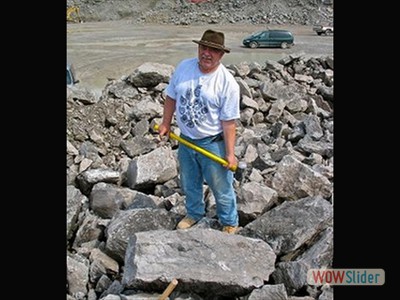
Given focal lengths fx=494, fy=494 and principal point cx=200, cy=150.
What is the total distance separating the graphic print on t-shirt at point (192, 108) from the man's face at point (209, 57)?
6.7 inches

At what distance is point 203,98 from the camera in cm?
392

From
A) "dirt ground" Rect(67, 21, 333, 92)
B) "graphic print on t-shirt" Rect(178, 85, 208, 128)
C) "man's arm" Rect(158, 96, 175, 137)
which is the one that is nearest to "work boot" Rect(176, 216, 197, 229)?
"man's arm" Rect(158, 96, 175, 137)

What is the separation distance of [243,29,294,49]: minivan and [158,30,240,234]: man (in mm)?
18287

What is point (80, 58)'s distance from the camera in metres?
20.2

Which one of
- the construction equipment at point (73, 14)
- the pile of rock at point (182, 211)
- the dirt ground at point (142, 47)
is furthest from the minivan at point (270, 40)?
the construction equipment at point (73, 14)

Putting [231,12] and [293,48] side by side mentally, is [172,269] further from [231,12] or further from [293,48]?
[231,12]

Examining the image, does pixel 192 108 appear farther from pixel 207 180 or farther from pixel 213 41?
pixel 207 180

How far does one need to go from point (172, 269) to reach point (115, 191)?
1992 millimetres

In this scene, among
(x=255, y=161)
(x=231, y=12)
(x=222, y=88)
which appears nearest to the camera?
(x=222, y=88)

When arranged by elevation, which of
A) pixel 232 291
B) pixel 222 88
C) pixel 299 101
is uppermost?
pixel 222 88

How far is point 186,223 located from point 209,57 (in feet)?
4.98

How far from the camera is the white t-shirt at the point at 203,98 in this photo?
3.90 m

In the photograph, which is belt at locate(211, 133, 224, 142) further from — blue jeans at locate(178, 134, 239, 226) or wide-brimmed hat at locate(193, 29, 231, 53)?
wide-brimmed hat at locate(193, 29, 231, 53)
